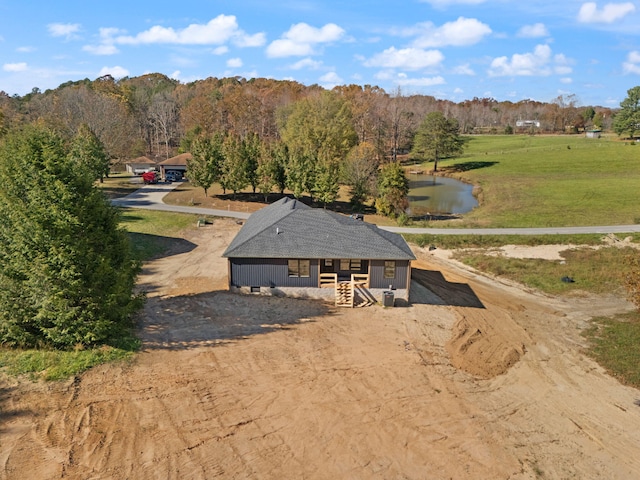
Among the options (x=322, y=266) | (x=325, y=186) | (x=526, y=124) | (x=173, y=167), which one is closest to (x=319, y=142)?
(x=325, y=186)

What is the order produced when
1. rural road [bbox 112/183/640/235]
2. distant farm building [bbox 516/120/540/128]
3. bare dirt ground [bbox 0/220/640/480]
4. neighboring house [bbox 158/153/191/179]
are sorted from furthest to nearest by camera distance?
1. distant farm building [bbox 516/120/540/128]
2. neighboring house [bbox 158/153/191/179]
3. rural road [bbox 112/183/640/235]
4. bare dirt ground [bbox 0/220/640/480]

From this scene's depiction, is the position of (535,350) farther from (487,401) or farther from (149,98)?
(149,98)

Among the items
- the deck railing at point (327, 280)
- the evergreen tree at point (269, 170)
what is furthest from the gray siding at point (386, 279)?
the evergreen tree at point (269, 170)

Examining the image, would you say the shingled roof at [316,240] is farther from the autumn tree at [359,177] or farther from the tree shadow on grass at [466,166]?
the tree shadow on grass at [466,166]

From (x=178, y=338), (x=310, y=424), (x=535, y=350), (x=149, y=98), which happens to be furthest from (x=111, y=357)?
(x=149, y=98)

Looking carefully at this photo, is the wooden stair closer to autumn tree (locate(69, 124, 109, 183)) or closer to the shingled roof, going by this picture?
the shingled roof

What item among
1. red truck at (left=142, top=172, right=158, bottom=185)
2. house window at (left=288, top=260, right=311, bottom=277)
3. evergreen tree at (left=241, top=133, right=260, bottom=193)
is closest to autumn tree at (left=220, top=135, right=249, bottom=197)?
evergreen tree at (left=241, top=133, right=260, bottom=193)

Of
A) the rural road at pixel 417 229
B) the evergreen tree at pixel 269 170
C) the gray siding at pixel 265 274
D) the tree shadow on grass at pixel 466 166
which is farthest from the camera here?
the tree shadow on grass at pixel 466 166
